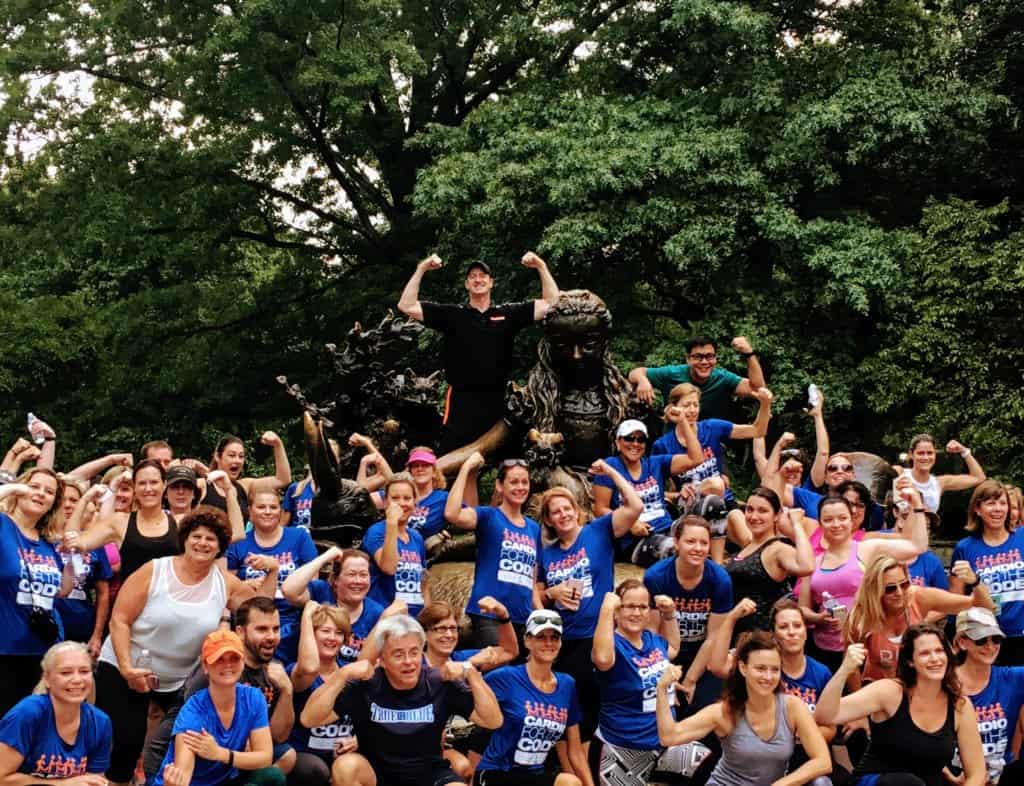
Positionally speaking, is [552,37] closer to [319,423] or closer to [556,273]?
[556,273]

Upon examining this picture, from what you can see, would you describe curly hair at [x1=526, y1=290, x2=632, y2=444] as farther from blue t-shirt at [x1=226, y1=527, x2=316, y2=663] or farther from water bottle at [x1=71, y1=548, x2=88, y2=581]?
water bottle at [x1=71, y1=548, x2=88, y2=581]

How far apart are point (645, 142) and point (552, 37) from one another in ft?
13.3

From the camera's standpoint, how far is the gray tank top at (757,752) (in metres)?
6.70

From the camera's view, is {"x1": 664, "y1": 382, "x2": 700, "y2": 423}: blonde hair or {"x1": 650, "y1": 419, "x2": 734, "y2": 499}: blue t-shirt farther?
{"x1": 650, "y1": 419, "x2": 734, "y2": 499}: blue t-shirt

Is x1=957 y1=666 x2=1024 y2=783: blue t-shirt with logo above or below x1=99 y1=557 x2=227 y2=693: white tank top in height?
below

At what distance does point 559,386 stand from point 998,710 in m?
4.79

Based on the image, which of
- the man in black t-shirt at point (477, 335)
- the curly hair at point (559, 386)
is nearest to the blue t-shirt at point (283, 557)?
the man in black t-shirt at point (477, 335)

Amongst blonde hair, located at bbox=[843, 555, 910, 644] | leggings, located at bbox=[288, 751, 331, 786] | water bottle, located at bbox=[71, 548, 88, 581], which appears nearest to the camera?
leggings, located at bbox=[288, 751, 331, 786]

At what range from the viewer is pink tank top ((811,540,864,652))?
7.86 m

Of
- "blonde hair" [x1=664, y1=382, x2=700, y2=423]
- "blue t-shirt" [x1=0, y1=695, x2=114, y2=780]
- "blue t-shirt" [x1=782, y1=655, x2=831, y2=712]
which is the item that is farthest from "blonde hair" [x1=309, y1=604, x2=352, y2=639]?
"blonde hair" [x1=664, y1=382, x2=700, y2=423]

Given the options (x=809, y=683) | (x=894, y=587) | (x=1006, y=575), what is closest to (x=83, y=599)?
(x=809, y=683)

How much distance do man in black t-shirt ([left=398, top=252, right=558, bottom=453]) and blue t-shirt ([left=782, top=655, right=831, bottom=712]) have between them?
4.25 meters

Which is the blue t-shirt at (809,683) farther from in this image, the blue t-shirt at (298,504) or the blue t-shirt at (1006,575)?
the blue t-shirt at (298,504)

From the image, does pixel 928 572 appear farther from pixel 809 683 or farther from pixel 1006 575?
pixel 809 683
